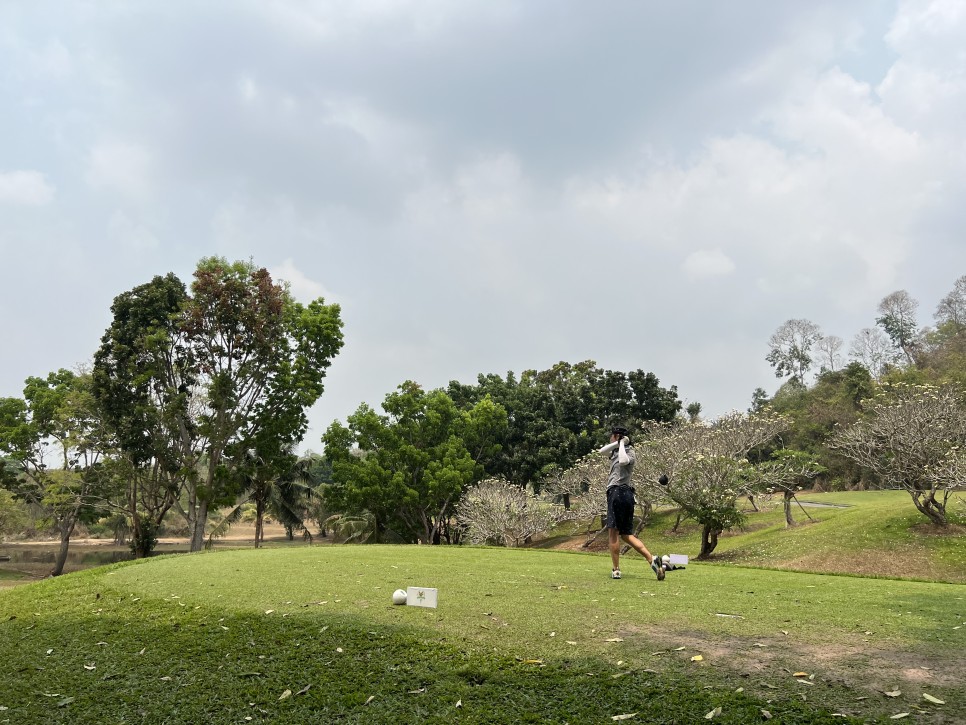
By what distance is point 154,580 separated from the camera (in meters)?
9.65

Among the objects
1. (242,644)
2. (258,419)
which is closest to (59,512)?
(258,419)

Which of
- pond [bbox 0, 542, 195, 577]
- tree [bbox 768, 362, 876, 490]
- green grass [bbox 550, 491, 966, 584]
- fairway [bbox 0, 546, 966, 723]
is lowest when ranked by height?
pond [bbox 0, 542, 195, 577]

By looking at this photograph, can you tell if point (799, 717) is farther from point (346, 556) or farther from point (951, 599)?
point (346, 556)

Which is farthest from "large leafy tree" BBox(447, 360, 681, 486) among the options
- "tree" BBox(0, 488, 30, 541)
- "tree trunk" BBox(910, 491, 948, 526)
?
"tree" BBox(0, 488, 30, 541)

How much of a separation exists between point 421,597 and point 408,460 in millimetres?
28985

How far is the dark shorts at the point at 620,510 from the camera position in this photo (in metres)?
8.56

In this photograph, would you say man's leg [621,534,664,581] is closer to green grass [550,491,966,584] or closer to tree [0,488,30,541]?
Answer: green grass [550,491,966,584]

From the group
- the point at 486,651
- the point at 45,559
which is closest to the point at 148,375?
the point at 486,651

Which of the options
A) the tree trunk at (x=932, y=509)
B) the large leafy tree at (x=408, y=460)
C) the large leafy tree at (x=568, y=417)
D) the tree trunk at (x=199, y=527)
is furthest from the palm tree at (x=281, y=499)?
the tree trunk at (x=932, y=509)

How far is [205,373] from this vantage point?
27.6 metres

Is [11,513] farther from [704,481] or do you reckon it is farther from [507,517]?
[704,481]

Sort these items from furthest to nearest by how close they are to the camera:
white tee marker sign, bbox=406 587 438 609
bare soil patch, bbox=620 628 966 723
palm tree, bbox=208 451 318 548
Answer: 1. palm tree, bbox=208 451 318 548
2. white tee marker sign, bbox=406 587 438 609
3. bare soil patch, bbox=620 628 966 723

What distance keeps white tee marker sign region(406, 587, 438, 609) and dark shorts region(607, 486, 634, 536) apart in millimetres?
3129

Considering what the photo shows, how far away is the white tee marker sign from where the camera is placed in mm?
6301
